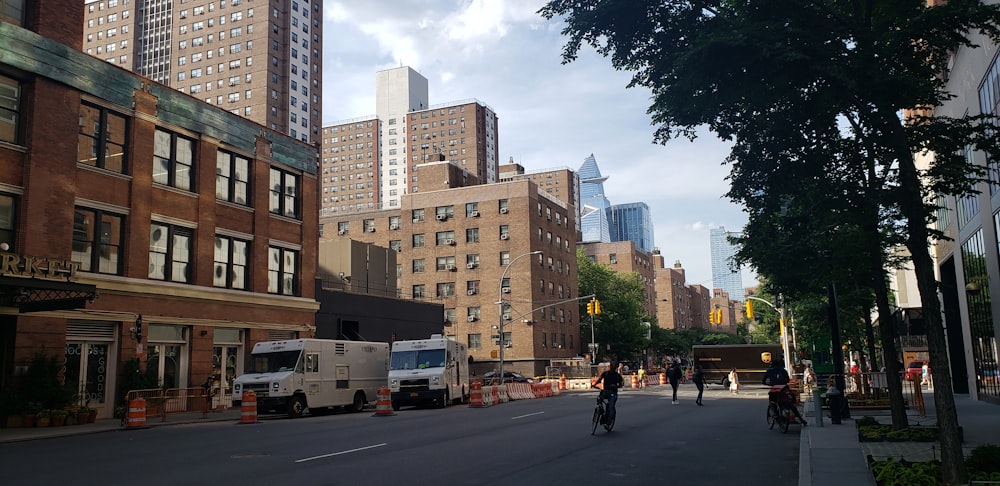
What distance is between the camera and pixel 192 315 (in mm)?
30953

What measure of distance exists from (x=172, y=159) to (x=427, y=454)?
865 inches

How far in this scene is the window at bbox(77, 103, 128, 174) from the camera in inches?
1073

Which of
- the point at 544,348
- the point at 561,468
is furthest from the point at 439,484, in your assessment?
the point at 544,348

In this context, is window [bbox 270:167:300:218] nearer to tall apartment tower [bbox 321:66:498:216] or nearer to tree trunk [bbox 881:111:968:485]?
tree trunk [bbox 881:111:968:485]

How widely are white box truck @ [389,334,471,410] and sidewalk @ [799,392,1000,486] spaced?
1474 centimetres

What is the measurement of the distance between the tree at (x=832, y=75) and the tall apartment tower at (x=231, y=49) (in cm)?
9836

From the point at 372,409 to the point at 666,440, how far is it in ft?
61.5

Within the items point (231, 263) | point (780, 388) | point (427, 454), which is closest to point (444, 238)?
point (231, 263)

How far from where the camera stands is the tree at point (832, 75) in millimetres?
10109

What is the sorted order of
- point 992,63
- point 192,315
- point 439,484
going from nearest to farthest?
point 439,484 < point 992,63 < point 192,315

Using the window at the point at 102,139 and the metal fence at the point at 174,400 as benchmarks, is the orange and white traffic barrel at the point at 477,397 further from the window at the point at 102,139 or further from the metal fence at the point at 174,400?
the window at the point at 102,139

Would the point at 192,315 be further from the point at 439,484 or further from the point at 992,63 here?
the point at 992,63

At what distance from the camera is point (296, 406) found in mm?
26984

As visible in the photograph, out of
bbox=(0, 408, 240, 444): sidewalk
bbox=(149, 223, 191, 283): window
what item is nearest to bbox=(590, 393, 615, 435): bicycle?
bbox=(0, 408, 240, 444): sidewalk
